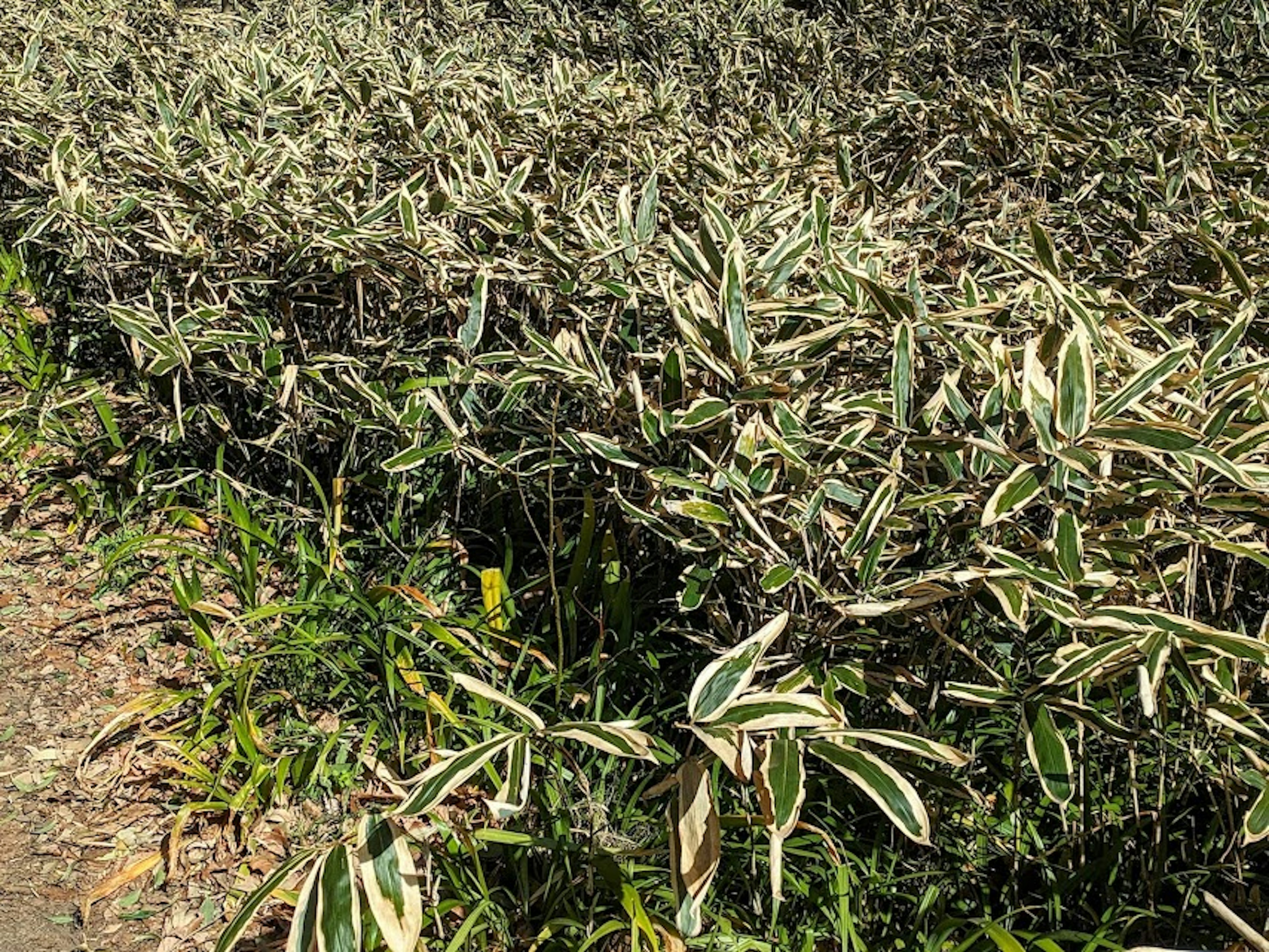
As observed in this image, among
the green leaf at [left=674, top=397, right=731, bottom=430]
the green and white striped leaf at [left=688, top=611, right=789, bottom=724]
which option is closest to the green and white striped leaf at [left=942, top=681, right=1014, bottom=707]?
the green and white striped leaf at [left=688, top=611, right=789, bottom=724]

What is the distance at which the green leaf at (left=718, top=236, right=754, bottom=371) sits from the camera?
6.75 ft

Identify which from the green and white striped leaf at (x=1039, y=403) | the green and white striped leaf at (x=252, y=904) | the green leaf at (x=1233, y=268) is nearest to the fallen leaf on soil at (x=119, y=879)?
the green and white striped leaf at (x=252, y=904)

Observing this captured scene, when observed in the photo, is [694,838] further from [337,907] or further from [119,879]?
[119,879]

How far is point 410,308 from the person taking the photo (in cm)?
296

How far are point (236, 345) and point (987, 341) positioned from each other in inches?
72.7

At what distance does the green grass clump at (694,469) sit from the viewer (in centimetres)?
173

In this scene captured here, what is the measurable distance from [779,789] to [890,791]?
0.13m

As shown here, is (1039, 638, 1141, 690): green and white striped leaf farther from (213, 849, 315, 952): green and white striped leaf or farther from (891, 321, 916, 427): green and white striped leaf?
(213, 849, 315, 952): green and white striped leaf

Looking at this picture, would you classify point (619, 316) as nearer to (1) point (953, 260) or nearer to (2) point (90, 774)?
(1) point (953, 260)

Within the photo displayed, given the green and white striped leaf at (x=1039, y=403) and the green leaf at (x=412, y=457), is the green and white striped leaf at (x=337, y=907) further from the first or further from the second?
the green leaf at (x=412, y=457)

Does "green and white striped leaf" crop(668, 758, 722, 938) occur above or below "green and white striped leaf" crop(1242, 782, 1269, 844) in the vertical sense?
below

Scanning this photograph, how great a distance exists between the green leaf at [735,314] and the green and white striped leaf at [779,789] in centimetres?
76

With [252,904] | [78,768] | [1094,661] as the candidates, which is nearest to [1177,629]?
[1094,661]

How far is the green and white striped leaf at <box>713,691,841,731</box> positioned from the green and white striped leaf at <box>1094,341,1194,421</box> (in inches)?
21.9
